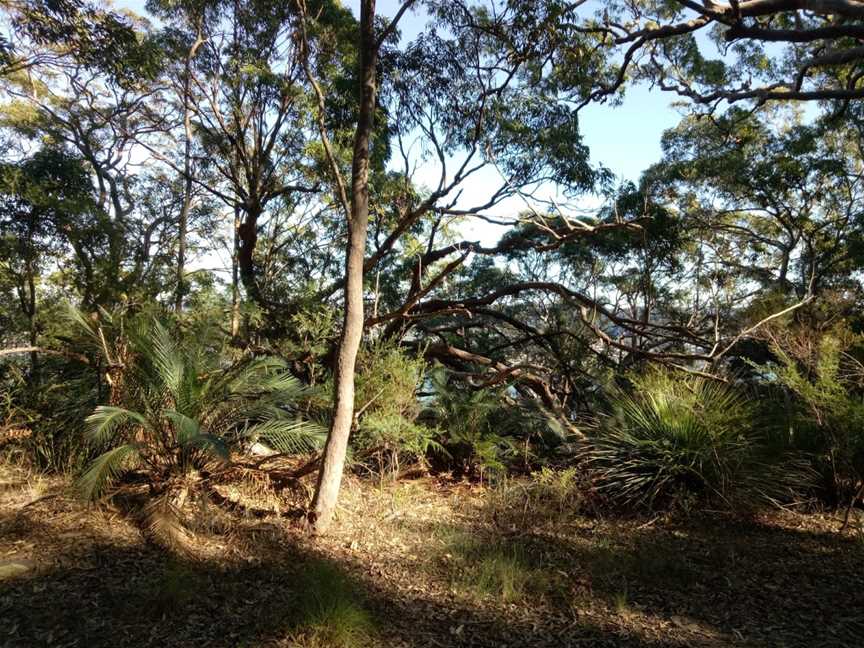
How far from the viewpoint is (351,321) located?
5793mm

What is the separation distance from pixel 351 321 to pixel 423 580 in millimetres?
2452

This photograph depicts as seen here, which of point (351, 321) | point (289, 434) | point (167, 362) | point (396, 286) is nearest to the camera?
point (351, 321)

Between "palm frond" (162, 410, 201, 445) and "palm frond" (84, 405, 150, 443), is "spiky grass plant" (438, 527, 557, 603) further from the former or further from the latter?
"palm frond" (84, 405, 150, 443)

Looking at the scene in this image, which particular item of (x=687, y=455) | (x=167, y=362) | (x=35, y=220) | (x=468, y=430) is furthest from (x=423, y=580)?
(x=35, y=220)

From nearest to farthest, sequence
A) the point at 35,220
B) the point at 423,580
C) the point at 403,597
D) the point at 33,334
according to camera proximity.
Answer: the point at 403,597 < the point at 423,580 < the point at 33,334 < the point at 35,220

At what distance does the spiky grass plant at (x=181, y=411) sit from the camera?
18.6 ft

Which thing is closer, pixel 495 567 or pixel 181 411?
pixel 495 567

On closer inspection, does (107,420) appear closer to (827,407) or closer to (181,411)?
(181,411)

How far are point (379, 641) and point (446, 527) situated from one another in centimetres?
249

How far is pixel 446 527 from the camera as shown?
628 centimetres

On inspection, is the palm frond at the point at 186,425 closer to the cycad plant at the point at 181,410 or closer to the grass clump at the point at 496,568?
the cycad plant at the point at 181,410

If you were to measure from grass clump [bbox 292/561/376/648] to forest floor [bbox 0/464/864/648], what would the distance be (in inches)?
0.5

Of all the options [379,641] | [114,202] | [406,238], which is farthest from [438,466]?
[114,202]

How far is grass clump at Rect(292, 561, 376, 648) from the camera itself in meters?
3.70
